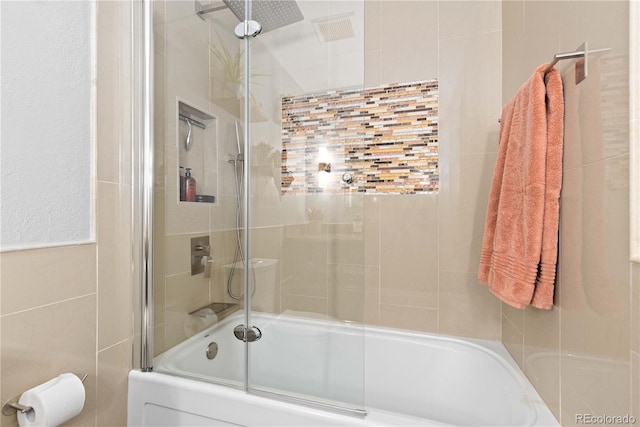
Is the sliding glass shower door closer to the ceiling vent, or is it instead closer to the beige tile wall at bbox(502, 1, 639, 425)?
the ceiling vent

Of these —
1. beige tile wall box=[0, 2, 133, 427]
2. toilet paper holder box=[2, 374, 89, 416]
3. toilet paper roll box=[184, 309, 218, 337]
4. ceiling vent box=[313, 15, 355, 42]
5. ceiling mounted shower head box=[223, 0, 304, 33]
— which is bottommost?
toilet paper holder box=[2, 374, 89, 416]

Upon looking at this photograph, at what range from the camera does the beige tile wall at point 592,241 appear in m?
0.72

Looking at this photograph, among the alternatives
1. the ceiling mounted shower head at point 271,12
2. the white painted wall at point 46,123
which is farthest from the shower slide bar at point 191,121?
the ceiling mounted shower head at point 271,12

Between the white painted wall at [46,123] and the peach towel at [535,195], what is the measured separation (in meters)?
1.51

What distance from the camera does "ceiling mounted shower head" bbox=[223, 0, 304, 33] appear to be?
49.3 inches

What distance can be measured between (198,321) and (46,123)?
937 millimetres

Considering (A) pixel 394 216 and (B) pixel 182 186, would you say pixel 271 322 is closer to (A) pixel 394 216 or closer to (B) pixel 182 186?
(B) pixel 182 186

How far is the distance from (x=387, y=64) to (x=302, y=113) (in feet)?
2.67

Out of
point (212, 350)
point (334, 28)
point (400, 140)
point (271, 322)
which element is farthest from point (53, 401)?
point (400, 140)

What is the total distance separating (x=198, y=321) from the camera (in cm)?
141

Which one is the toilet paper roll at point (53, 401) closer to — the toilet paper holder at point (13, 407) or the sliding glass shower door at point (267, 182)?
the toilet paper holder at point (13, 407)

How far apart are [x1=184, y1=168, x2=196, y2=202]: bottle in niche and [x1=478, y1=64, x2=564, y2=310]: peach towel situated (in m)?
1.31
